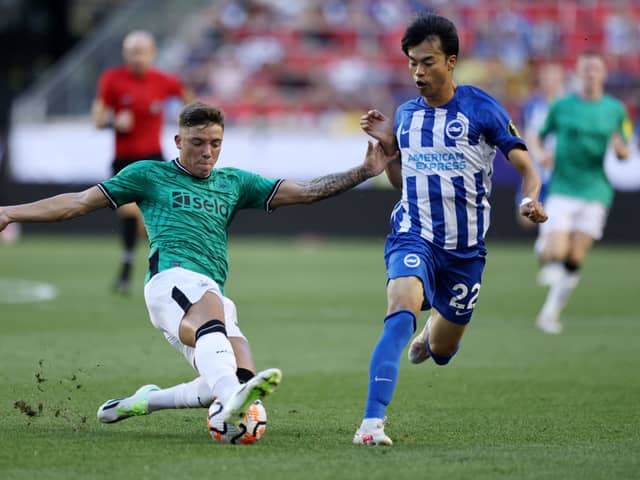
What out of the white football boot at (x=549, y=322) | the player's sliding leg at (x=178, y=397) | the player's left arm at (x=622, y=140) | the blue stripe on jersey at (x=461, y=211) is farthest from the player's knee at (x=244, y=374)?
the player's left arm at (x=622, y=140)

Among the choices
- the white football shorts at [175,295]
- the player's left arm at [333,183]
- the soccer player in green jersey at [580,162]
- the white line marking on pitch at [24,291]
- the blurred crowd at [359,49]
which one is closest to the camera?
the white football shorts at [175,295]

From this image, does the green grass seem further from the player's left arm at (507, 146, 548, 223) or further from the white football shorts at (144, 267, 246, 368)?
→ the player's left arm at (507, 146, 548, 223)

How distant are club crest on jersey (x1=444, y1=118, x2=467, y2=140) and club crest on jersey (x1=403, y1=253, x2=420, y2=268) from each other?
0.68 metres

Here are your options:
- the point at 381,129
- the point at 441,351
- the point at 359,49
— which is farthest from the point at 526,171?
the point at 359,49

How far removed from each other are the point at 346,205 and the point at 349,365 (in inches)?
586

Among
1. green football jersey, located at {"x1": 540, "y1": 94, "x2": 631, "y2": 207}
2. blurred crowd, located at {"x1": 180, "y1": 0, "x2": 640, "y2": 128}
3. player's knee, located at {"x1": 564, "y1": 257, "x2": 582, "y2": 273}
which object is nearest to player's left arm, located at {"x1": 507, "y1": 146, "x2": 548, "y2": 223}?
player's knee, located at {"x1": 564, "y1": 257, "x2": 582, "y2": 273}

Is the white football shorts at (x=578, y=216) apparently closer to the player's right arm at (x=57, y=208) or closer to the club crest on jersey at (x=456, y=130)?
the club crest on jersey at (x=456, y=130)

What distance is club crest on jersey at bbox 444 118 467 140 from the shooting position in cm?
644

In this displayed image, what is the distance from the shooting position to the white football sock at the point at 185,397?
605cm

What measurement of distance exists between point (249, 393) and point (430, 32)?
2.20 m

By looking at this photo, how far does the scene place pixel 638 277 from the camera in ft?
56.9

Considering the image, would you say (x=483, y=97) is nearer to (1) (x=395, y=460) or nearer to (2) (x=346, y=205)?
(1) (x=395, y=460)

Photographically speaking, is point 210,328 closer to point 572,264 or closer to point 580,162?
point 572,264

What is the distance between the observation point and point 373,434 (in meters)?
5.69
